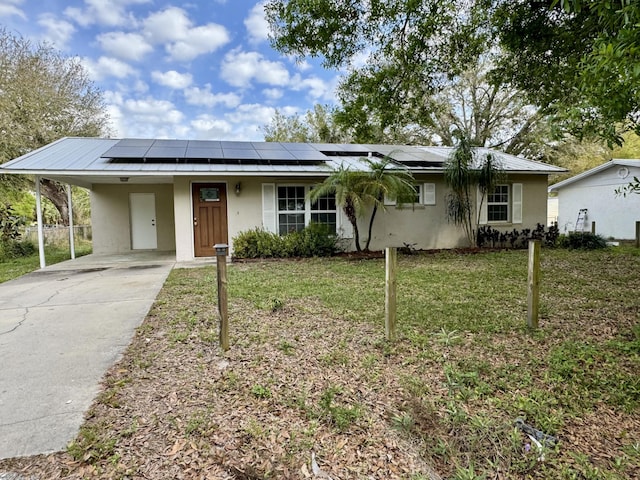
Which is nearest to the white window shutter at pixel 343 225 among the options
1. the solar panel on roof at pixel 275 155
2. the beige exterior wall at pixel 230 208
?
the solar panel on roof at pixel 275 155

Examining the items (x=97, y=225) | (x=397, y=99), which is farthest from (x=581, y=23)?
(x=97, y=225)

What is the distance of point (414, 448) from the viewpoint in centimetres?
216

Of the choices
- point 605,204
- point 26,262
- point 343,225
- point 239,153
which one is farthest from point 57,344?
point 605,204

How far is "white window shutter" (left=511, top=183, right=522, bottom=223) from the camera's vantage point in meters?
11.6

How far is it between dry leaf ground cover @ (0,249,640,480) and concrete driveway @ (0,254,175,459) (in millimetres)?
160

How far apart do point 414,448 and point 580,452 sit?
0.96 m

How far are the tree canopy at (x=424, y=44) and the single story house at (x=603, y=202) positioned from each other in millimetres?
10531

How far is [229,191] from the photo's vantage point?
9617 mm

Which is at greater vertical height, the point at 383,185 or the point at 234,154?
the point at 234,154

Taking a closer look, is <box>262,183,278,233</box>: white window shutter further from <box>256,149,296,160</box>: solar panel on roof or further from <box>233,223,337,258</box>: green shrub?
<box>256,149,296,160</box>: solar panel on roof

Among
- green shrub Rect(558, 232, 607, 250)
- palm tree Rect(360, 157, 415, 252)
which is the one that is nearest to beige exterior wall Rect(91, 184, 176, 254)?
palm tree Rect(360, 157, 415, 252)

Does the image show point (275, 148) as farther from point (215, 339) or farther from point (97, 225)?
point (215, 339)

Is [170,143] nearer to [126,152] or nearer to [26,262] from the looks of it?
[126,152]

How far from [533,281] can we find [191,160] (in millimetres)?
8196
